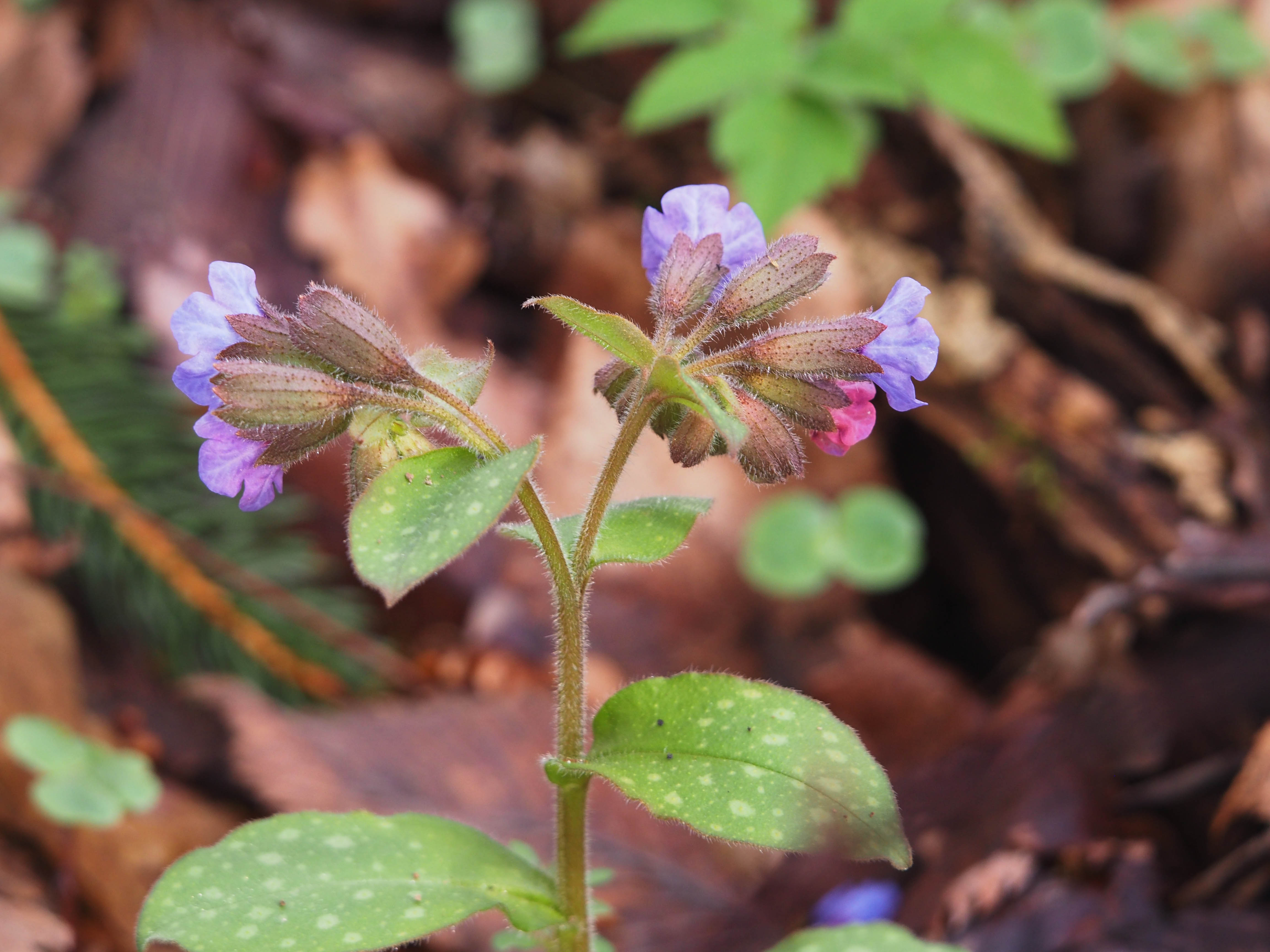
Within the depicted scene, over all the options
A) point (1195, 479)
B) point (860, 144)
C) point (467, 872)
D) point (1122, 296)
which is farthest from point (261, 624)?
point (1122, 296)

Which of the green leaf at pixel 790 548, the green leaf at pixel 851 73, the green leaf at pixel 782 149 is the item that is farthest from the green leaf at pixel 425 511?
the green leaf at pixel 851 73

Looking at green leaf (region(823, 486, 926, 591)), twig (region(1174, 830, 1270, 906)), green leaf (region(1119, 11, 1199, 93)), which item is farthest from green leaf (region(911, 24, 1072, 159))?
twig (region(1174, 830, 1270, 906))

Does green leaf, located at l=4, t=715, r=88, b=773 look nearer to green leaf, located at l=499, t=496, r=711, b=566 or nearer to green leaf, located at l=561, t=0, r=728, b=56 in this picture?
green leaf, located at l=499, t=496, r=711, b=566

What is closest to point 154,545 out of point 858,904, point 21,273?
point 21,273

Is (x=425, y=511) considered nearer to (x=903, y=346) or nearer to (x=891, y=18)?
(x=903, y=346)

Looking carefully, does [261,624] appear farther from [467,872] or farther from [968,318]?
[968,318]

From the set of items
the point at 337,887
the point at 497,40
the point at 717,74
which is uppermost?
the point at 497,40

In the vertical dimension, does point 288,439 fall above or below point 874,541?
below
